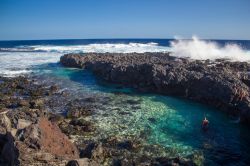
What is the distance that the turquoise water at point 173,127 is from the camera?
674 inches

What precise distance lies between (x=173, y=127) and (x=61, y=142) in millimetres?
10278

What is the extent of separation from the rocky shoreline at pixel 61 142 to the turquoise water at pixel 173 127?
919 millimetres

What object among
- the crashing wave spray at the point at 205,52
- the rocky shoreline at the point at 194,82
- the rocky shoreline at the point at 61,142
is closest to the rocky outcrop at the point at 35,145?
the rocky shoreline at the point at 61,142

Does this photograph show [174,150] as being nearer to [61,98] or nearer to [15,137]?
[15,137]

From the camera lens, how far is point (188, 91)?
29734mm

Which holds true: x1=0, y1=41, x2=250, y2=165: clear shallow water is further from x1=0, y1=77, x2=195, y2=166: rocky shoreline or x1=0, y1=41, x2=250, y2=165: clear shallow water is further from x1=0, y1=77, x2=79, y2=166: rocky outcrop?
x1=0, y1=77, x2=79, y2=166: rocky outcrop

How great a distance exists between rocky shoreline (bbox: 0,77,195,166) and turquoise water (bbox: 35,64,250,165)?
3.02 feet

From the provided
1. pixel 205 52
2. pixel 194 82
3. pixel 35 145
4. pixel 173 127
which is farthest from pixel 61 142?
pixel 205 52

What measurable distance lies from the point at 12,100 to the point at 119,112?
1137 centimetres

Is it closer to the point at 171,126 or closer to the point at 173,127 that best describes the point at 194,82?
the point at 171,126

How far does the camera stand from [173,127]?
2131 cm

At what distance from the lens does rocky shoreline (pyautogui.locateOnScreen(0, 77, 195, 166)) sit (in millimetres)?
11992

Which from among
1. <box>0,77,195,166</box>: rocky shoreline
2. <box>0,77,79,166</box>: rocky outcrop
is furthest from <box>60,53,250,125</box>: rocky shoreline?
<box>0,77,79,166</box>: rocky outcrop

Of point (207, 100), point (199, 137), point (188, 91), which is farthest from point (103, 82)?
point (199, 137)
